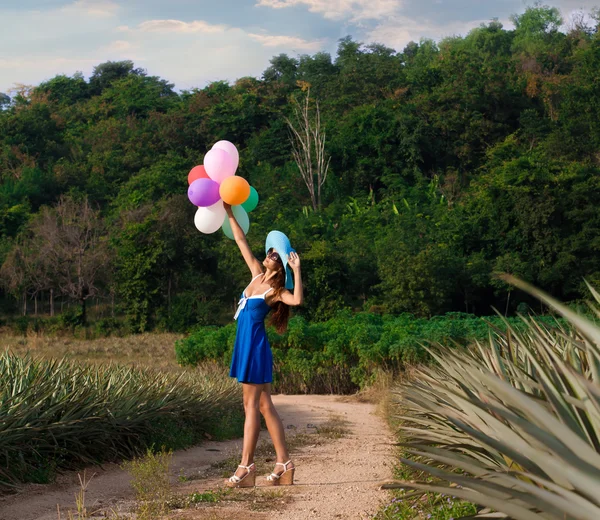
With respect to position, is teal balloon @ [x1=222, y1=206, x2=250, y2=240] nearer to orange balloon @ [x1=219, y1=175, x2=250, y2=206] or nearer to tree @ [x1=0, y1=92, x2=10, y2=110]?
orange balloon @ [x1=219, y1=175, x2=250, y2=206]

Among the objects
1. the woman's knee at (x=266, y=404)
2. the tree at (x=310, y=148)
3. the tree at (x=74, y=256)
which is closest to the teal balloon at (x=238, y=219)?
the woman's knee at (x=266, y=404)

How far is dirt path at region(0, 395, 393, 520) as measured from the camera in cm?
490

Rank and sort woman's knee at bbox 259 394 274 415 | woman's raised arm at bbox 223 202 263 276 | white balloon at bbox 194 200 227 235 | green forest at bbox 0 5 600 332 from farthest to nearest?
1. green forest at bbox 0 5 600 332
2. white balloon at bbox 194 200 227 235
3. woman's raised arm at bbox 223 202 263 276
4. woman's knee at bbox 259 394 274 415

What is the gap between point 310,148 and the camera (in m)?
37.4

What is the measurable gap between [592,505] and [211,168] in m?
5.23

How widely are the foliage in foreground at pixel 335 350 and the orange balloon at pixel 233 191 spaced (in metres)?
9.06

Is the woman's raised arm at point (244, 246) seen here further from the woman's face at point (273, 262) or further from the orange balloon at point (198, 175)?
the orange balloon at point (198, 175)

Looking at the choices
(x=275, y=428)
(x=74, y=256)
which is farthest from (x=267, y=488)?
(x=74, y=256)

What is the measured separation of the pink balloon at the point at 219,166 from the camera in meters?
6.73

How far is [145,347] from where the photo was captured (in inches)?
918

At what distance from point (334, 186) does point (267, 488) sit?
1215 inches

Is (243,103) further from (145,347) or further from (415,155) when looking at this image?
(145,347)

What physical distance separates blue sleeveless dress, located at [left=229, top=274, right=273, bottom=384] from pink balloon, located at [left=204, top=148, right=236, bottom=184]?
4.58 feet

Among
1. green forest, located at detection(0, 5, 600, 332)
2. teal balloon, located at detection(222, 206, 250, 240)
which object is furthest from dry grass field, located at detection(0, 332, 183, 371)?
teal balloon, located at detection(222, 206, 250, 240)
